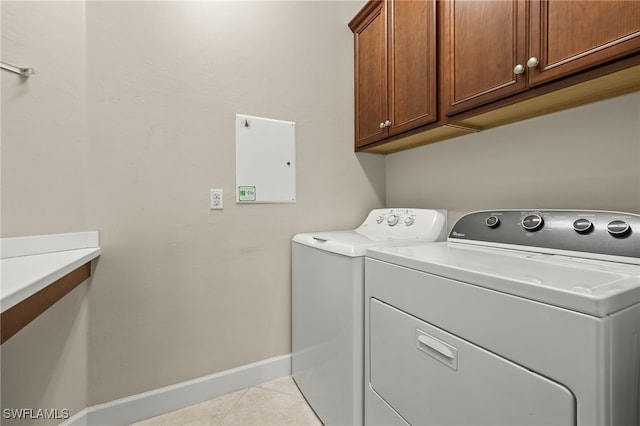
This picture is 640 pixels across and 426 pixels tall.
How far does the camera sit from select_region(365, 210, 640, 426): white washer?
1.66 ft

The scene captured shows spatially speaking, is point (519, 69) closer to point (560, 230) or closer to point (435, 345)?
point (560, 230)

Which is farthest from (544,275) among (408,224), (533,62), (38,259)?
(38,259)

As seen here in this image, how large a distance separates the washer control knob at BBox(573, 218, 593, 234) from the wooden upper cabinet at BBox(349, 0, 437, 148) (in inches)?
28.2

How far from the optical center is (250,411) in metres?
1.41

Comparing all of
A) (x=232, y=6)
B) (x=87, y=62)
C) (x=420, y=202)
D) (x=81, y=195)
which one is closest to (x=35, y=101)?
(x=87, y=62)

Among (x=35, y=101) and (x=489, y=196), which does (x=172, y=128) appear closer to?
(x=35, y=101)

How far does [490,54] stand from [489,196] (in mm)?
692

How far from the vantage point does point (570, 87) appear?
35.6 inches

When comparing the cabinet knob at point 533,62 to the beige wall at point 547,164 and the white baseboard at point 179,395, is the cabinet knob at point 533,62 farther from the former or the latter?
the white baseboard at point 179,395

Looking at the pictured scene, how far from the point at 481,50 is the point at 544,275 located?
0.95 meters

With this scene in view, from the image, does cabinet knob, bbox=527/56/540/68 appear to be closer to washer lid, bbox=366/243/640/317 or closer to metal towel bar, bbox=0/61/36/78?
washer lid, bbox=366/243/640/317

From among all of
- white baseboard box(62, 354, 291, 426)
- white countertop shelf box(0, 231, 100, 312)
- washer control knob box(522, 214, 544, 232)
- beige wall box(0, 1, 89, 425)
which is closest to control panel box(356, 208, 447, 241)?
washer control knob box(522, 214, 544, 232)
